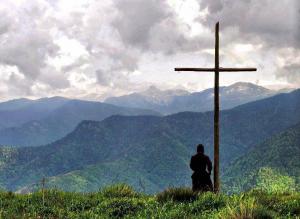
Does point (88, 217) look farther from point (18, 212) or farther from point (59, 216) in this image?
point (18, 212)

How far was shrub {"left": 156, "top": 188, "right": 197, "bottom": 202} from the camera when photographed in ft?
51.6

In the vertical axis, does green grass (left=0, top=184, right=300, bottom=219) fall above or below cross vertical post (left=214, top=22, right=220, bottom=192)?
below

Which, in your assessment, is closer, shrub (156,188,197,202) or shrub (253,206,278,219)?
shrub (253,206,278,219)

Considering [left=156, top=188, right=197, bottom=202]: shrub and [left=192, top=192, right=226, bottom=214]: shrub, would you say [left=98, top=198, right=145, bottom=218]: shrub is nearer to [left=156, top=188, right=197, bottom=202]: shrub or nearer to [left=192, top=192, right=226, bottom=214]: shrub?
[left=156, top=188, right=197, bottom=202]: shrub

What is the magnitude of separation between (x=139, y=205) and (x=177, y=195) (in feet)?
5.11

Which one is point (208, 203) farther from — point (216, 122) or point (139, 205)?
point (216, 122)

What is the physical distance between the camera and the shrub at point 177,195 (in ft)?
51.6

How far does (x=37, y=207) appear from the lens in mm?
15062

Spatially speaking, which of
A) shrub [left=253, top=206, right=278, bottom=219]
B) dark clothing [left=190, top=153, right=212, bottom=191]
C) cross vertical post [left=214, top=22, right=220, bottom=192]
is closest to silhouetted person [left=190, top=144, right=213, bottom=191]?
dark clothing [left=190, top=153, right=212, bottom=191]

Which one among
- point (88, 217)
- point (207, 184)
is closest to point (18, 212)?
point (88, 217)

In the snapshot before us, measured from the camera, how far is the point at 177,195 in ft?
52.4

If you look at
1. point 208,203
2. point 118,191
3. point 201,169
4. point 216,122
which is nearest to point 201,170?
point 201,169

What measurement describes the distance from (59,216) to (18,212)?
1455mm

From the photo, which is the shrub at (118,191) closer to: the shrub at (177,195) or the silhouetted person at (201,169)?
the shrub at (177,195)
